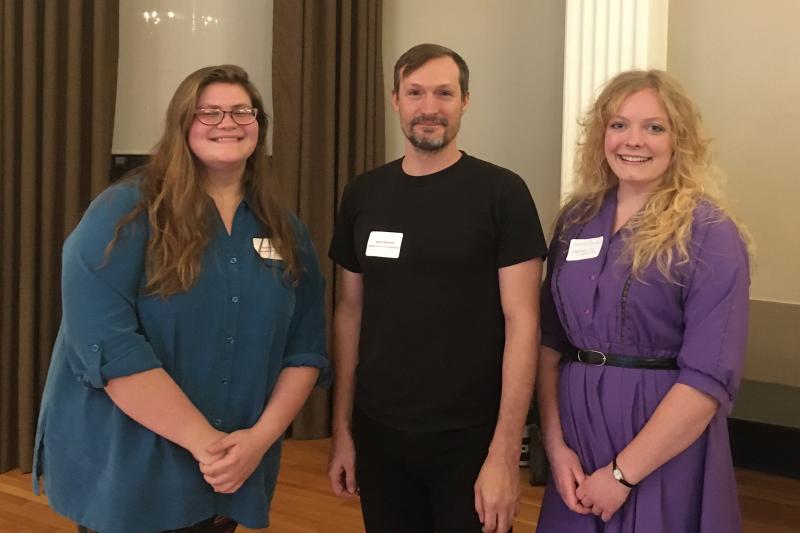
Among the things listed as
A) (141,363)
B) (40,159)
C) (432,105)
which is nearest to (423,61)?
(432,105)

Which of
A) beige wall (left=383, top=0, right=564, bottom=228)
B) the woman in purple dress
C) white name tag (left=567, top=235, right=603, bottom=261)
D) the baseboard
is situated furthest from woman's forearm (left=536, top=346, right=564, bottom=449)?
beige wall (left=383, top=0, right=564, bottom=228)

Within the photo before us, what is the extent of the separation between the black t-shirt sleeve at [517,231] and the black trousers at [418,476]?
0.38m

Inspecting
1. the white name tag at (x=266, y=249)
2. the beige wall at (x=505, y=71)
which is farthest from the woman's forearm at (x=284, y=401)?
the beige wall at (x=505, y=71)

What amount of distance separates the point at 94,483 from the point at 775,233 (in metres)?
3.16

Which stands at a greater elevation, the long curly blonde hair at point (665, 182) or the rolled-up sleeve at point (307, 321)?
the long curly blonde hair at point (665, 182)

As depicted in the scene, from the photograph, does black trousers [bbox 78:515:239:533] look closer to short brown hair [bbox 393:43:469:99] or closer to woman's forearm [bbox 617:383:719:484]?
woman's forearm [bbox 617:383:719:484]

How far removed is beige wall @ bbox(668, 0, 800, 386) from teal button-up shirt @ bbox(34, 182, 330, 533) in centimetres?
272

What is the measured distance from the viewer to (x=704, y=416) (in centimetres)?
144

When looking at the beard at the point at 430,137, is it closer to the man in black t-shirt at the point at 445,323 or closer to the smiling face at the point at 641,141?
the man in black t-shirt at the point at 445,323

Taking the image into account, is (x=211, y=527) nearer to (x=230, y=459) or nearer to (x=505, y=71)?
(x=230, y=459)

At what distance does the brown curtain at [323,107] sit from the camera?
377 centimetres

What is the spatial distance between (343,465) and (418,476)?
0.21 m

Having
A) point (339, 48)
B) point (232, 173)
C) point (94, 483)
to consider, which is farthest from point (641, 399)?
point (339, 48)

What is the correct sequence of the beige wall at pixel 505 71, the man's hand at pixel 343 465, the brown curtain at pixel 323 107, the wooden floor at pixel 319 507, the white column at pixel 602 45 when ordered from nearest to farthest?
the man's hand at pixel 343 465, the wooden floor at pixel 319 507, the white column at pixel 602 45, the brown curtain at pixel 323 107, the beige wall at pixel 505 71
